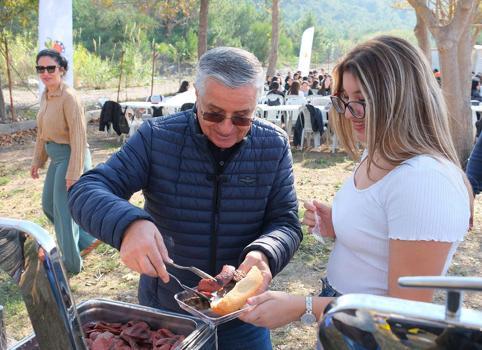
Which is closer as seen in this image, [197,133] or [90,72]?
[197,133]

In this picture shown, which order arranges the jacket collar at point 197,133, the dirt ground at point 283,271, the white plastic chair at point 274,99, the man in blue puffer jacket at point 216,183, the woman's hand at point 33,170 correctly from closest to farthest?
the man in blue puffer jacket at point 216,183 < the jacket collar at point 197,133 < the dirt ground at point 283,271 < the woman's hand at point 33,170 < the white plastic chair at point 274,99

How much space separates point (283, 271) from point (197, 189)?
2929 millimetres

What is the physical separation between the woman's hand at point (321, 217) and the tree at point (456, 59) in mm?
5570

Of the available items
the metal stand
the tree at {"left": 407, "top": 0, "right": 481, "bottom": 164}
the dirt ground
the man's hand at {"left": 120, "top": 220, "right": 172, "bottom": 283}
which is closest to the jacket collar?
the man's hand at {"left": 120, "top": 220, "right": 172, "bottom": 283}

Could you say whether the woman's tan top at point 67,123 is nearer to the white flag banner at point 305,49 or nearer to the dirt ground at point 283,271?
the dirt ground at point 283,271

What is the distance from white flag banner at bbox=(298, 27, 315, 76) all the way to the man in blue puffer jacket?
18.8 metres

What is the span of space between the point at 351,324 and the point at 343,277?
98 cm

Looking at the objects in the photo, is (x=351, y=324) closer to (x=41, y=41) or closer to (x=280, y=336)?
(x=280, y=336)

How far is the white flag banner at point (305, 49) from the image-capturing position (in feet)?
64.8

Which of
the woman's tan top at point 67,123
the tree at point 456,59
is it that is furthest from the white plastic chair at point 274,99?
the woman's tan top at point 67,123

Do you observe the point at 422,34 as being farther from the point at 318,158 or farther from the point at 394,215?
the point at 394,215

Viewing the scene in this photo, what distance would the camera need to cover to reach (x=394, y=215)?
4.10 ft

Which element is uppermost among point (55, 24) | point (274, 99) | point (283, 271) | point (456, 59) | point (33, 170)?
point (55, 24)

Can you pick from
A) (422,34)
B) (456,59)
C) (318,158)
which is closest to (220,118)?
(456,59)
